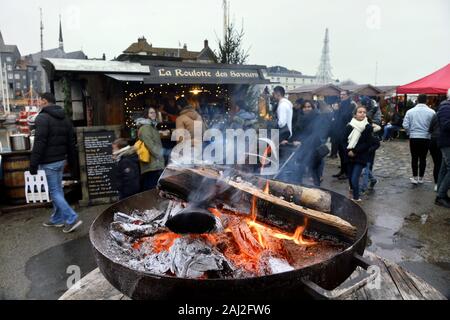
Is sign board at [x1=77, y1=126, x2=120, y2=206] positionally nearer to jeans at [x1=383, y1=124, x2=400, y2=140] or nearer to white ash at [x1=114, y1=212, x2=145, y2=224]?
white ash at [x1=114, y1=212, x2=145, y2=224]

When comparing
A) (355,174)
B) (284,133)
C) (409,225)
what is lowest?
(409,225)

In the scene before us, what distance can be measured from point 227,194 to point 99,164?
4.80m

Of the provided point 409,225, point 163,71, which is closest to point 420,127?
point 409,225

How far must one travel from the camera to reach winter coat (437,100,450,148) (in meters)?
6.19

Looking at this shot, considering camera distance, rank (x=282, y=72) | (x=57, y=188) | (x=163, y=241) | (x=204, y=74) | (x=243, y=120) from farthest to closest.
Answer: (x=282, y=72) < (x=243, y=120) < (x=204, y=74) < (x=57, y=188) < (x=163, y=241)

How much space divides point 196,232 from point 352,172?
16.3 feet

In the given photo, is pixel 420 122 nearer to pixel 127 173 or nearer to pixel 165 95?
pixel 127 173

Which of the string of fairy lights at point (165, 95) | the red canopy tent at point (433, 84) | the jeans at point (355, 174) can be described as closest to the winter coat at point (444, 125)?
the jeans at point (355, 174)

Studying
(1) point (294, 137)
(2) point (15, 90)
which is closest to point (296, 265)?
(1) point (294, 137)

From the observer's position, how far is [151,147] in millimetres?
5812

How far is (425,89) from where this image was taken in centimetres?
1104

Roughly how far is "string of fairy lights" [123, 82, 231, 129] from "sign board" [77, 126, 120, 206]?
124 inches

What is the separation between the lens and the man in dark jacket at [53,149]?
516 cm

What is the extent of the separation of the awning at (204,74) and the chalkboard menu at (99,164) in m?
2.24
